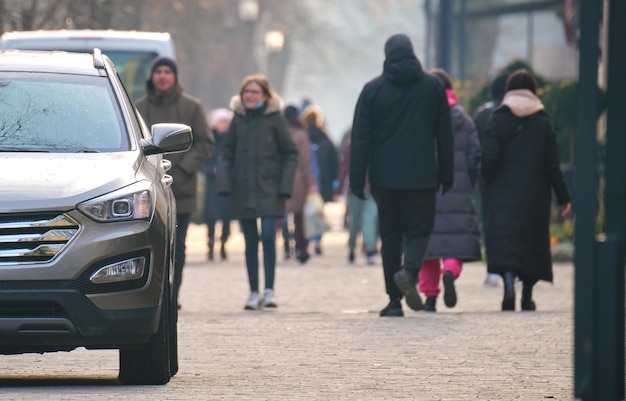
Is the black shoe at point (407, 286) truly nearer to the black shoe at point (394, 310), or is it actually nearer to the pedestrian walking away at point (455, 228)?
the black shoe at point (394, 310)

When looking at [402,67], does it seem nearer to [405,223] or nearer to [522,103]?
[405,223]

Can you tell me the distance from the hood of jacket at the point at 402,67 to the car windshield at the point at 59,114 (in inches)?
129

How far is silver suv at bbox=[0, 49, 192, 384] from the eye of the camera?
7594 mm

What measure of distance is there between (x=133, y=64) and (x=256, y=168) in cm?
679

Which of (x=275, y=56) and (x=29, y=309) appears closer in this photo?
(x=29, y=309)

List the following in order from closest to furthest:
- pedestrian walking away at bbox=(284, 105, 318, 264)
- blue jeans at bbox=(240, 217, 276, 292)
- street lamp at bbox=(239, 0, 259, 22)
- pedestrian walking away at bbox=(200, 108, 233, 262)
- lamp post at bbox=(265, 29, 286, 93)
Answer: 1. blue jeans at bbox=(240, 217, 276, 292)
2. pedestrian walking away at bbox=(284, 105, 318, 264)
3. pedestrian walking away at bbox=(200, 108, 233, 262)
4. lamp post at bbox=(265, 29, 286, 93)
5. street lamp at bbox=(239, 0, 259, 22)

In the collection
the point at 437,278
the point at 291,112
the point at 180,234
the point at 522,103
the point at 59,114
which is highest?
the point at 59,114

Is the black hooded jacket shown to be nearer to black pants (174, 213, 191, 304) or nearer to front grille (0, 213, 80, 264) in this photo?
black pants (174, 213, 191, 304)

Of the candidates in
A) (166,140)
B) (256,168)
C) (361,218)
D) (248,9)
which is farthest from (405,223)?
(248,9)

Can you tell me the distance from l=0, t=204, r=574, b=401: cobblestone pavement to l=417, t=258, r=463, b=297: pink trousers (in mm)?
201

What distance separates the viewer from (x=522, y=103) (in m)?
12.7

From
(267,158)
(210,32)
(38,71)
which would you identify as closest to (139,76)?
(267,158)

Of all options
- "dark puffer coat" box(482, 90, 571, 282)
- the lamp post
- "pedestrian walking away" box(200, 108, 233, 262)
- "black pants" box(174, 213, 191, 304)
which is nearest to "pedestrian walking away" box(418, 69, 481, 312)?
"dark puffer coat" box(482, 90, 571, 282)

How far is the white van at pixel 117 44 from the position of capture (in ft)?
59.6
